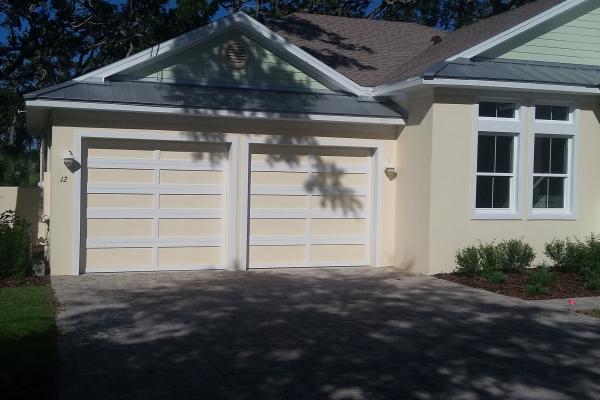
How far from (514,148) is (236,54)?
5.46m

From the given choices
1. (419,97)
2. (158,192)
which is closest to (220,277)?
(158,192)

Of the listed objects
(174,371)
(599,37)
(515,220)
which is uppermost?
(599,37)

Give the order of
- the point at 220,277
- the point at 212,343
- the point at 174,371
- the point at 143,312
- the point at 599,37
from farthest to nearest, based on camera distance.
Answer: the point at 599,37 → the point at 220,277 → the point at 143,312 → the point at 212,343 → the point at 174,371

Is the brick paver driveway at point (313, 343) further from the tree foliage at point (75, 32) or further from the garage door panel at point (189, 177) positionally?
the tree foliage at point (75, 32)

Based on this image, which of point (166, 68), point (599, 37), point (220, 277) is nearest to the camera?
point (220, 277)

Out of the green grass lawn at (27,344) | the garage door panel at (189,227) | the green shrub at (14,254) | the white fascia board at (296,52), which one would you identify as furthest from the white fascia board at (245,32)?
the green grass lawn at (27,344)

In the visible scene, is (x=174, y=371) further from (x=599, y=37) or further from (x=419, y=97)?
(x=599, y=37)

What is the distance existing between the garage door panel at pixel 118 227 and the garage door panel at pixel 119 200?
247 millimetres

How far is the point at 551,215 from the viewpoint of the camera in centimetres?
1366

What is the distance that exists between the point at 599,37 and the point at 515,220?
4.22 meters

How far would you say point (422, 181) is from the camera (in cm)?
1316

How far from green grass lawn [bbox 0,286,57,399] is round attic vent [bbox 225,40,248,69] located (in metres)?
5.43

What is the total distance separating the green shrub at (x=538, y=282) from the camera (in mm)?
11223

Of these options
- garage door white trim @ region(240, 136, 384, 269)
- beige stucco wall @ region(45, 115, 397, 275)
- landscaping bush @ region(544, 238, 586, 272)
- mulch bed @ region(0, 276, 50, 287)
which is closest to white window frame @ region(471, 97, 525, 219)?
landscaping bush @ region(544, 238, 586, 272)
